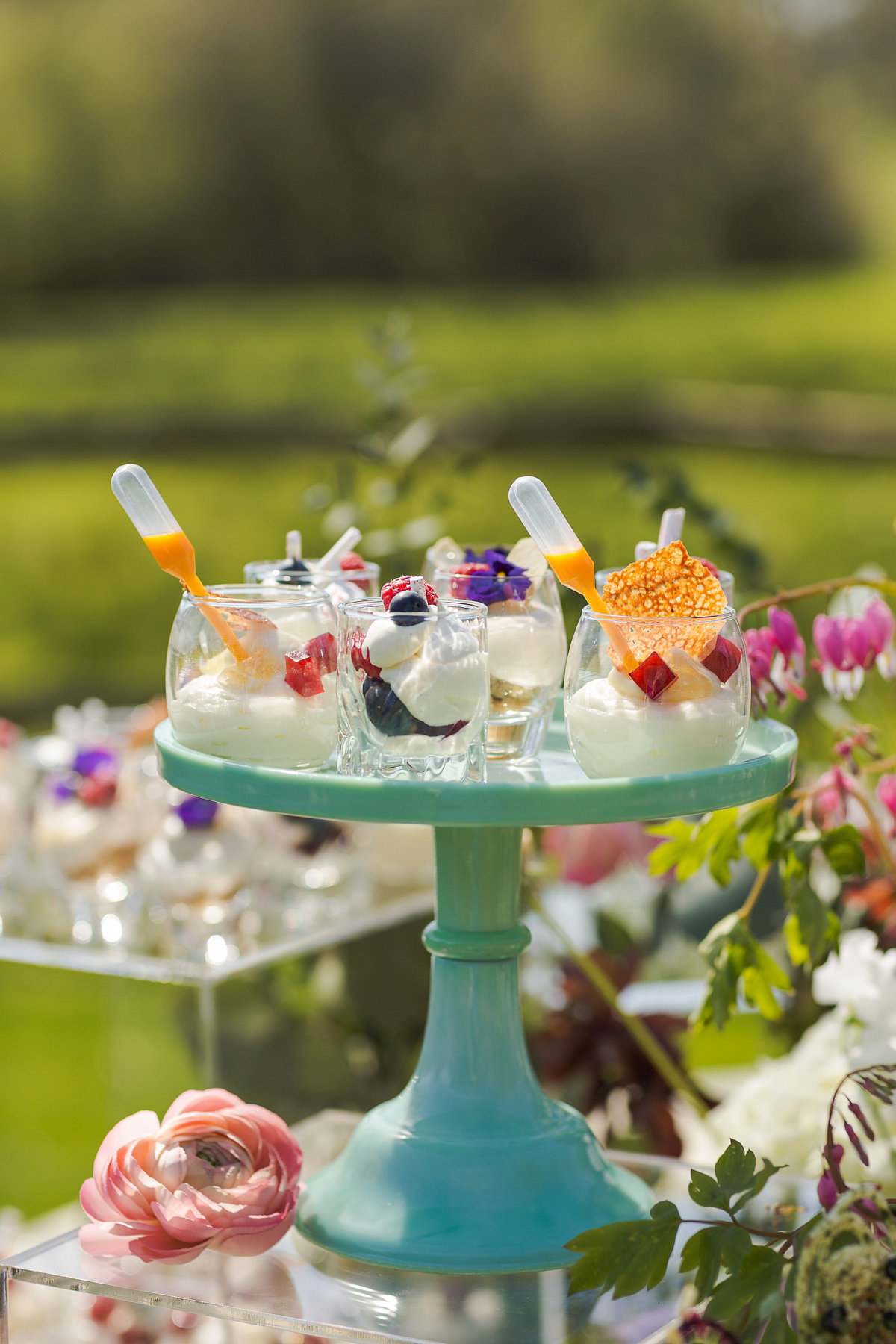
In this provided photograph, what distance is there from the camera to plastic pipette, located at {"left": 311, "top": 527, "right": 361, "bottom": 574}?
0.85 m

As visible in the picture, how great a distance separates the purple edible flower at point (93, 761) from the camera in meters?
1.27

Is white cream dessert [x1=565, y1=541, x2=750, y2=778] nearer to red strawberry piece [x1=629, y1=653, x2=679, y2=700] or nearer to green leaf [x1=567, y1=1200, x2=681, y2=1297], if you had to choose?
red strawberry piece [x1=629, y1=653, x2=679, y2=700]

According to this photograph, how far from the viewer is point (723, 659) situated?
69cm

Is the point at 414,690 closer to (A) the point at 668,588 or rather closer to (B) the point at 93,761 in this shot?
(A) the point at 668,588

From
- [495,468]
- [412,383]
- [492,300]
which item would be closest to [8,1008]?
[412,383]

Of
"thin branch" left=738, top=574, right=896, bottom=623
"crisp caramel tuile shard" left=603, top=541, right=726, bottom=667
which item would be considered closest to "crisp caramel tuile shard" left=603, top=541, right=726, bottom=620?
"crisp caramel tuile shard" left=603, top=541, right=726, bottom=667

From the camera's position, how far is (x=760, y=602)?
839mm

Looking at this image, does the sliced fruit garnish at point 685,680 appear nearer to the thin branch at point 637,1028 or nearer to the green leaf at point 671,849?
the green leaf at point 671,849

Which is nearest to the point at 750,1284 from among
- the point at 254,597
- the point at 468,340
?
the point at 254,597

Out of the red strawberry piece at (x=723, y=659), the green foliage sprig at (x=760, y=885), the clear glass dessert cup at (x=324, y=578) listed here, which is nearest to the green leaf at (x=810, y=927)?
the green foliage sprig at (x=760, y=885)

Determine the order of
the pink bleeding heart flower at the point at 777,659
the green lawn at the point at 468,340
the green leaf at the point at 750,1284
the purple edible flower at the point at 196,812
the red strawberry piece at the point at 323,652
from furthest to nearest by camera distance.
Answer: the green lawn at the point at 468,340
the purple edible flower at the point at 196,812
the pink bleeding heart flower at the point at 777,659
the red strawberry piece at the point at 323,652
the green leaf at the point at 750,1284

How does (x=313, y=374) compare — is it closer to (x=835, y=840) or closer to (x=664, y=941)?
(x=664, y=941)

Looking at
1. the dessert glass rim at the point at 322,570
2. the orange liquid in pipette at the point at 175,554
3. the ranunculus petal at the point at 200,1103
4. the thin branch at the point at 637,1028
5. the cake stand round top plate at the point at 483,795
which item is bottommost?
the thin branch at the point at 637,1028

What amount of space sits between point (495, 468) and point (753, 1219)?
128 inches
